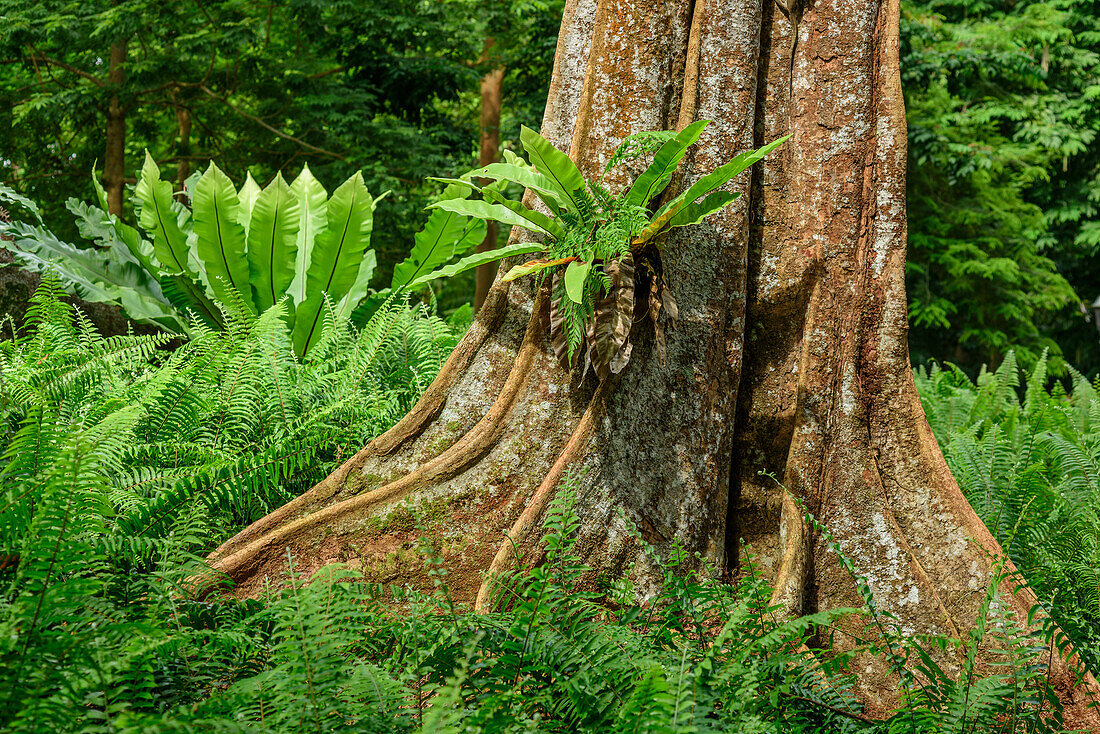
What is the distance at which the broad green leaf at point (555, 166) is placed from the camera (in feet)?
6.21

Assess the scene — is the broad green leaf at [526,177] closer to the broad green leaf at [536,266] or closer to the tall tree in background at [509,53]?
the broad green leaf at [536,266]

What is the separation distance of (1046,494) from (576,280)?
2.26 m

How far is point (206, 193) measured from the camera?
3.45m

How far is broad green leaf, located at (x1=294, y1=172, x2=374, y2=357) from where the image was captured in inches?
139

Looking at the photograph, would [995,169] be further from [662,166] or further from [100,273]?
[100,273]

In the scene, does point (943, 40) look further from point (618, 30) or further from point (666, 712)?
point (666, 712)

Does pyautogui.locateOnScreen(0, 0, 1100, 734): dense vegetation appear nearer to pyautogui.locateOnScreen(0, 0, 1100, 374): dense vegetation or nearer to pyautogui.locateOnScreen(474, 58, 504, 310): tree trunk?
pyautogui.locateOnScreen(0, 0, 1100, 374): dense vegetation

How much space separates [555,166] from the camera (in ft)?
6.40

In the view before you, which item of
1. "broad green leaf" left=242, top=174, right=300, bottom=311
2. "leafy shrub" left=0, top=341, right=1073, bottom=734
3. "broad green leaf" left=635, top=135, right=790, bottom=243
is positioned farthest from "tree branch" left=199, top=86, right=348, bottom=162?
"leafy shrub" left=0, top=341, right=1073, bottom=734

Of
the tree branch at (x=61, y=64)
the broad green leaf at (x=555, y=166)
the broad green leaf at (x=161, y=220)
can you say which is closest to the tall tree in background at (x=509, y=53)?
the tree branch at (x=61, y=64)

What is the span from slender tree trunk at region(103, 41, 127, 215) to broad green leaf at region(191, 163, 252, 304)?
6813 mm

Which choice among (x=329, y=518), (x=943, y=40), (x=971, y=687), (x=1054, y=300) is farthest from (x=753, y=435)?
(x=1054, y=300)

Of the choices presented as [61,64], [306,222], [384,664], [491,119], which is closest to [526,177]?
[384,664]

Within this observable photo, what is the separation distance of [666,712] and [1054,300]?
13.7 meters
